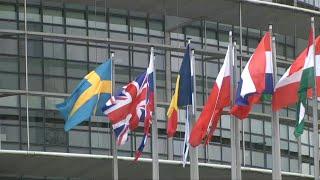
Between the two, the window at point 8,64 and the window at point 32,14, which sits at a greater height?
the window at point 32,14

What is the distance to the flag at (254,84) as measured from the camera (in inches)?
1217

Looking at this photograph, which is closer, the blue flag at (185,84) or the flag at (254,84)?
the flag at (254,84)

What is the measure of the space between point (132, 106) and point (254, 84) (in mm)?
5375

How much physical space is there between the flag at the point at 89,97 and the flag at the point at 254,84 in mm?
6143

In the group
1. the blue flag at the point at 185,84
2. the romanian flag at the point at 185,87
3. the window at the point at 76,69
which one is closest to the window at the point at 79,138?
the window at the point at 76,69

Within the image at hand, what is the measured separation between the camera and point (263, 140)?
49062mm

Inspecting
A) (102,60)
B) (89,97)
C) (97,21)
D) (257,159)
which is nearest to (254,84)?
(89,97)

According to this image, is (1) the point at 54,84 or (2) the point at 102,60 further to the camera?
(2) the point at 102,60

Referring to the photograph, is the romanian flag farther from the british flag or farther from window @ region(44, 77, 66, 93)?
window @ region(44, 77, 66, 93)

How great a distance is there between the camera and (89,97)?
35500mm

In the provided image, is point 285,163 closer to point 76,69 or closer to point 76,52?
point 76,69

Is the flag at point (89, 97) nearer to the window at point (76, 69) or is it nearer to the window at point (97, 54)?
the window at point (76, 69)

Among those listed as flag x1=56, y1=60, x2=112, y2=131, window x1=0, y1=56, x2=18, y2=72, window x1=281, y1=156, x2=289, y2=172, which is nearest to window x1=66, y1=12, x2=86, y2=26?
window x1=0, y1=56, x2=18, y2=72

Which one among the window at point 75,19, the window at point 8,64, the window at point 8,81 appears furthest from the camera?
the window at point 75,19
